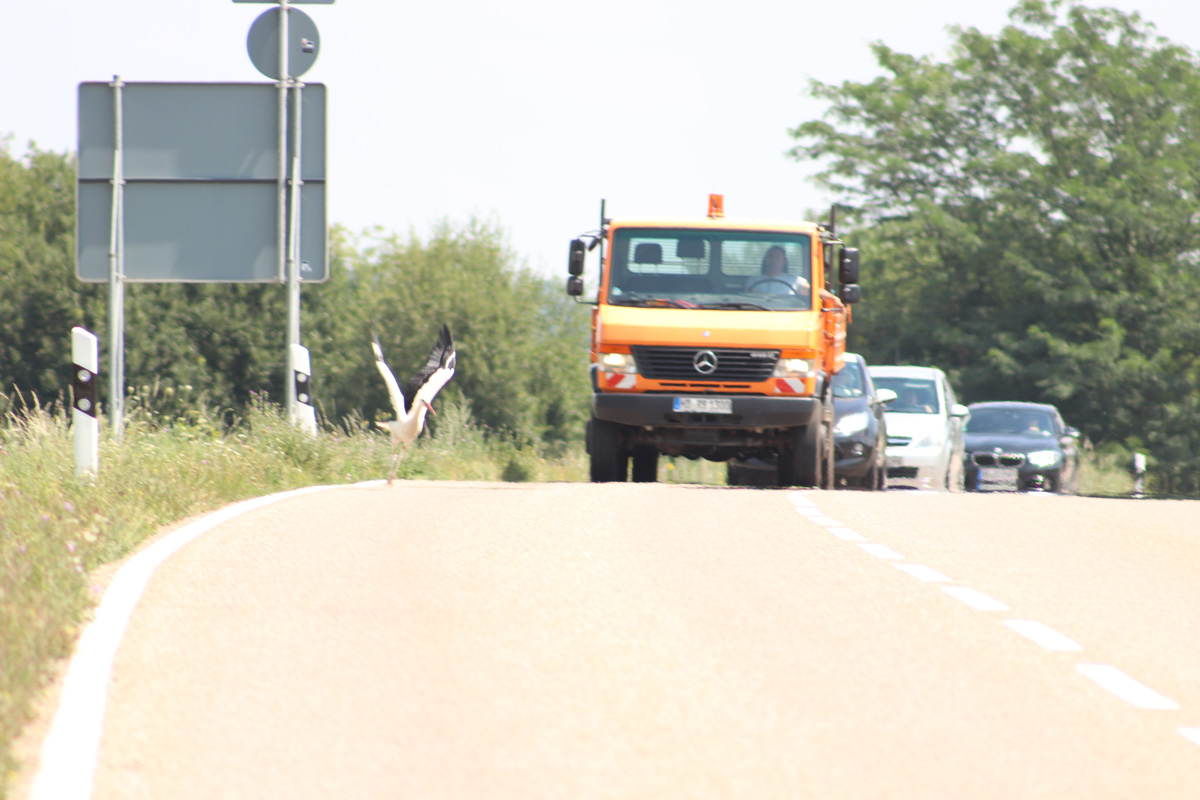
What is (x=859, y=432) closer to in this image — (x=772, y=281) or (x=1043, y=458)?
(x=772, y=281)

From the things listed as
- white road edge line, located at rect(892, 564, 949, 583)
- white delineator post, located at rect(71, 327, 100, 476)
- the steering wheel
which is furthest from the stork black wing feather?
white road edge line, located at rect(892, 564, 949, 583)

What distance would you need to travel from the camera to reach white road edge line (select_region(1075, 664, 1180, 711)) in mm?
6102

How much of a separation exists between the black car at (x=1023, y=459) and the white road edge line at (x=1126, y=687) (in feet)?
63.6

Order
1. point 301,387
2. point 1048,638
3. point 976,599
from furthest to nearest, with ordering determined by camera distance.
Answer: point 301,387
point 976,599
point 1048,638

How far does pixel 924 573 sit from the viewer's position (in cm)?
960

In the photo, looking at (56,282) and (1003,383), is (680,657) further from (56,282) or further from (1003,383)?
(56,282)

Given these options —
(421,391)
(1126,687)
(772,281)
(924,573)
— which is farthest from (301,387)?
(1126,687)

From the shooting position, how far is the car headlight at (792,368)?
17344 millimetres

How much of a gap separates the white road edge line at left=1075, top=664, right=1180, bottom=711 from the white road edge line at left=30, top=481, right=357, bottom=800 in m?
3.59

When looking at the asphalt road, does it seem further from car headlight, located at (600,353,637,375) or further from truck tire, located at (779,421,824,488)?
truck tire, located at (779,421,824,488)

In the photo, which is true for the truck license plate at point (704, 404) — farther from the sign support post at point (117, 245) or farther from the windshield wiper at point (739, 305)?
the sign support post at point (117, 245)

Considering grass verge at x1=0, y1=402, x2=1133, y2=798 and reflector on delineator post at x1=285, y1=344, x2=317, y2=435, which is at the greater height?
reflector on delineator post at x1=285, y1=344, x2=317, y2=435

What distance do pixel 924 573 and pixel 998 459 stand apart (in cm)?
1686

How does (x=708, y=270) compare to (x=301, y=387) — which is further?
(x=301, y=387)
